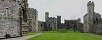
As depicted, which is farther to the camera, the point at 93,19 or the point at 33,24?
the point at 33,24

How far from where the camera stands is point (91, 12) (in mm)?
68812

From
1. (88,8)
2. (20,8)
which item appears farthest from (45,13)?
(20,8)

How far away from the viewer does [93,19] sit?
68.2 metres

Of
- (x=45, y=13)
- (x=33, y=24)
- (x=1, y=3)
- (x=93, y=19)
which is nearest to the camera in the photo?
(x=1, y=3)

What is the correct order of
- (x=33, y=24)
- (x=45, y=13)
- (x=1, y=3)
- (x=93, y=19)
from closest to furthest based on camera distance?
(x=1, y=3) < (x=93, y=19) < (x=33, y=24) < (x=45, y=13)

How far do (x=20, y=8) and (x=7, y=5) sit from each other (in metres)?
2.32

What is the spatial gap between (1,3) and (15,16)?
9.37ft

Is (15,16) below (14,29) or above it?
above

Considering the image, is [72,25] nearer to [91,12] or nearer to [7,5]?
[91,12]

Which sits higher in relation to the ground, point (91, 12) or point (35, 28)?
point (91, 12)

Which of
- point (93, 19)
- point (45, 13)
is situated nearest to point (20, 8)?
point (93, 19)

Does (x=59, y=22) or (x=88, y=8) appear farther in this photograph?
(x=59, y=22)

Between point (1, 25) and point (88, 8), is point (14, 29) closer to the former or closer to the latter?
point (1, 25)

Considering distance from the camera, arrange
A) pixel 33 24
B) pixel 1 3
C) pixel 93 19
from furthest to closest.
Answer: pixel 33 24, pixel 93 19, pixel 1 3
